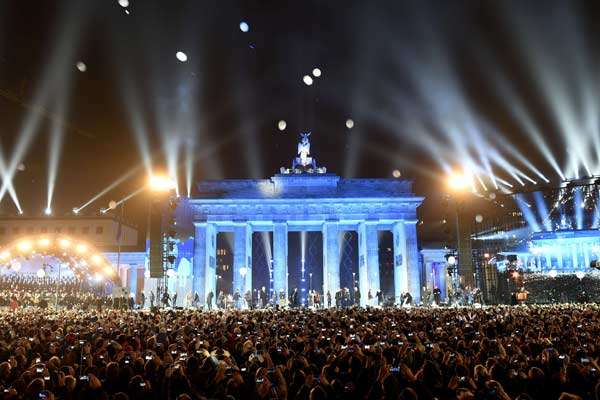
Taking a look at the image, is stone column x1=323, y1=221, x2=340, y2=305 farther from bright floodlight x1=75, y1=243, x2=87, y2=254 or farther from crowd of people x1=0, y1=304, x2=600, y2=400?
crowd of people x1=0, y1=304, x2=600, y2=400

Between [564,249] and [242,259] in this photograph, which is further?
[242,259]

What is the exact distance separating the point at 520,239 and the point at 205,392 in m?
62.2

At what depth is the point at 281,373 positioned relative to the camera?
798 centimetres

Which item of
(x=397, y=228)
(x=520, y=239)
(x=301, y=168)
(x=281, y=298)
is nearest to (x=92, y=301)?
(x=281, y=298)

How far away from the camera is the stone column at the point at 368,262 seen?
56.4 m

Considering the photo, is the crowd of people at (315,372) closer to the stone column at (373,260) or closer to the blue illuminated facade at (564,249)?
the blue illuminated facade at (564,249)

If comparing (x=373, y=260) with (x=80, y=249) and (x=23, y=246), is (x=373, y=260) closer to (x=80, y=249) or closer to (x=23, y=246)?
(x=80, y=249)

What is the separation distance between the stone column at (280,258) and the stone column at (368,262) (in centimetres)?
893

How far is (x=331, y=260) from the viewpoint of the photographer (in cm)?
5716

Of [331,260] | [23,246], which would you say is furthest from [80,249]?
[331,260]

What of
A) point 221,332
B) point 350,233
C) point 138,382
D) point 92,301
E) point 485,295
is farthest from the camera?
point 350,233

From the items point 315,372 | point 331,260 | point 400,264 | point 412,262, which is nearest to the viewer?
point 315,372

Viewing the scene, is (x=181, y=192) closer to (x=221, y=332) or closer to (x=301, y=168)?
(x=301, y=168)

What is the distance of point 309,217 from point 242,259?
919 centimetres
